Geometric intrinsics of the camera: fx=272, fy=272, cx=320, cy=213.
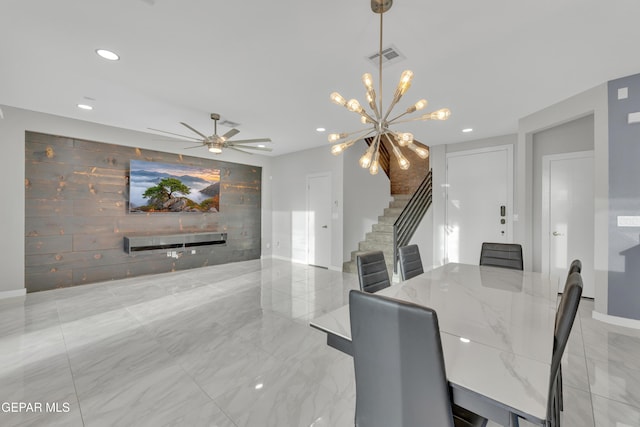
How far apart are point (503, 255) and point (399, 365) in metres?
2.74

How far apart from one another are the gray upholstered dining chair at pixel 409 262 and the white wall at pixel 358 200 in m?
2.72

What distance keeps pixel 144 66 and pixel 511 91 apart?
398 cm

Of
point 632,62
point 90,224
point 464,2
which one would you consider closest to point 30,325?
point 90,224

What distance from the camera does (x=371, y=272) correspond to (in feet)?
7.46

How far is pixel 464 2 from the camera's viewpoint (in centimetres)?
181

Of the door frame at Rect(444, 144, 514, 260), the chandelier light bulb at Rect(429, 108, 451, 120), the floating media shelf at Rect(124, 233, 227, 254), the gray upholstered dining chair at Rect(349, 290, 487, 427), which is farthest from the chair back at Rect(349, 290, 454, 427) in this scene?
the floating media shelf at Rect(124, 233, 227, 254)

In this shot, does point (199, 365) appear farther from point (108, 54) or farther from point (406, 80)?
point (108, 54)

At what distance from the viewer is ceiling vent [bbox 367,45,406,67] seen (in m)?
2.33

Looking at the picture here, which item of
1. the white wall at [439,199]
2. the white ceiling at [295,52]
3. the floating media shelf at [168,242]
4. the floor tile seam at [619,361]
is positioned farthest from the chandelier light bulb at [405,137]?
the floating media shelf at [168,242]

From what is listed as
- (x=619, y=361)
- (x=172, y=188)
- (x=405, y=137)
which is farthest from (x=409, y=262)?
(x=172, y=188)

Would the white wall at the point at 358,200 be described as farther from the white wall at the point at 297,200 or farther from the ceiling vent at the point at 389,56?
the ceiling vent at the point at 389,56

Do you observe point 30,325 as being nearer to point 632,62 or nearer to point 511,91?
point 511,91

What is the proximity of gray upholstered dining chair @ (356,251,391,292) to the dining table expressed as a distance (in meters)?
0.25

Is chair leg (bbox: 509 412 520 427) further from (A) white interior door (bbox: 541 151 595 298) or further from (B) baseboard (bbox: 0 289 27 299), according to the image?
(B) baseboard (bbox: 0 289 27 299)
